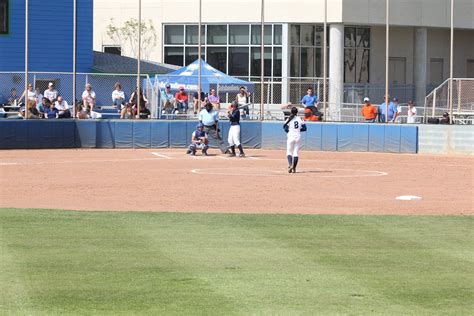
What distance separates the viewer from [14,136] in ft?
121

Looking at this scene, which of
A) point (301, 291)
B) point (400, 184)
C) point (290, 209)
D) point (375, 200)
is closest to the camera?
point (301, 291)

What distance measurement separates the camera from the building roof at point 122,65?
172ft

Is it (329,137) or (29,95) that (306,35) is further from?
(29,95)

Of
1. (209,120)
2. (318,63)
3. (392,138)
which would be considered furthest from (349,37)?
(209,120)

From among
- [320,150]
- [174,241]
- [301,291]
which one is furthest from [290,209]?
[320,150]

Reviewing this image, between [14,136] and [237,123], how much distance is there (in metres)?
7.70

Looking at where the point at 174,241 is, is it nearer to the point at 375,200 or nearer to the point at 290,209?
the point at 290,209

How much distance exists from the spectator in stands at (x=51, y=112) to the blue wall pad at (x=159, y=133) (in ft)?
10.9

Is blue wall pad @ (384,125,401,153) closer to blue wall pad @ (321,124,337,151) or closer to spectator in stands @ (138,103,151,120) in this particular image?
blue wall pad @ (321,124,337,151)

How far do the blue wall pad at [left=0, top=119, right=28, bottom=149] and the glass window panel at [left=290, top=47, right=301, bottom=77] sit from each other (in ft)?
66.4

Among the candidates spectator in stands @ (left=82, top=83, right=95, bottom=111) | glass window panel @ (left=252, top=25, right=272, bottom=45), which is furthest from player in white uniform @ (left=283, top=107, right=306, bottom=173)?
glass window panel @ (left=252, top=25, right=272, bottom=45)

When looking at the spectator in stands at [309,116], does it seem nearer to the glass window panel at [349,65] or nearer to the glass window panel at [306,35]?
the glass window panel at [349,65]

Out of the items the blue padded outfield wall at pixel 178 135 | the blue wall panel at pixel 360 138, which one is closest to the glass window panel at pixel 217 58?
the blue padded outfield wall at pixel 178 135

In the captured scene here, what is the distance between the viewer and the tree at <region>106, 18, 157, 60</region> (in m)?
56.5
